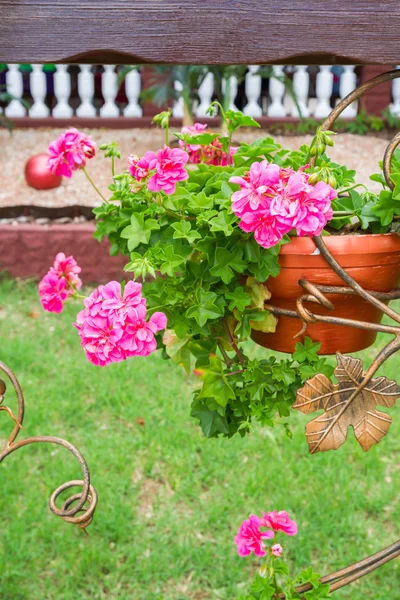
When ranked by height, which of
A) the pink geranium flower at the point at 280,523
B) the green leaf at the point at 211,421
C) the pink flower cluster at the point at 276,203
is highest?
the pink flower cluster at the point at 276,203

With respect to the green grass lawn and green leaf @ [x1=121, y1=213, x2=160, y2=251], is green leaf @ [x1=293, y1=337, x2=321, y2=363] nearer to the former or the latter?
green leaf @ [x1=121, y1=213, x2=160, y2=251]

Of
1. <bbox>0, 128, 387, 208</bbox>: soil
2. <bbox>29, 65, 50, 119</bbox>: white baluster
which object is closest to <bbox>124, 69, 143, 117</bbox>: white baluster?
<bbox>0, 128, 387, 208</bbox>: soil

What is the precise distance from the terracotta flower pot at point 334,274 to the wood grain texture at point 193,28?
0.88 feet

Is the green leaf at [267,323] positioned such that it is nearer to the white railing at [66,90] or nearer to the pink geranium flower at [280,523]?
the pink geranium flower at [280,523]

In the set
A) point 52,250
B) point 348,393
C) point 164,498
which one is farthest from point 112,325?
point 52,250

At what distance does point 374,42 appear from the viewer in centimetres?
99

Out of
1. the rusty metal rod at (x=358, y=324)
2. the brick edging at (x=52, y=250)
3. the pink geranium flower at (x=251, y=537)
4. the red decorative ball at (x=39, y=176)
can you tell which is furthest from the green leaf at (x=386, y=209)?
the red decorative ball at (x=39, y=176)

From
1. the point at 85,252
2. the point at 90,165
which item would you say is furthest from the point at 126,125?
the point at 85,252

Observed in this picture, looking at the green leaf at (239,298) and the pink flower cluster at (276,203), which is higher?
the pink flower cluster at (276,203)

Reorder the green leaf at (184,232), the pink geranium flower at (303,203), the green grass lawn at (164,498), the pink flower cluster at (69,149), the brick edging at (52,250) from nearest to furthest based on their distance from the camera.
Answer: the pink geranium flower at (303,203)
the green leaf at (184,232)
the pink flower cluster at (69,149)
the green grass lawn at (164,498)
the brick edging at (52,250)

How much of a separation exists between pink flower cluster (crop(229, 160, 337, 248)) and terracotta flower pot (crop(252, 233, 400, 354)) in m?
0.12

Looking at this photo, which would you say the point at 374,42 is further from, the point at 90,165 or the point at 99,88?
the point at 99,88

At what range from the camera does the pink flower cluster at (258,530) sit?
1382 millimetres

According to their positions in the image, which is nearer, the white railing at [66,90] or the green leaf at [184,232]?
the green leaf at [184,232]
